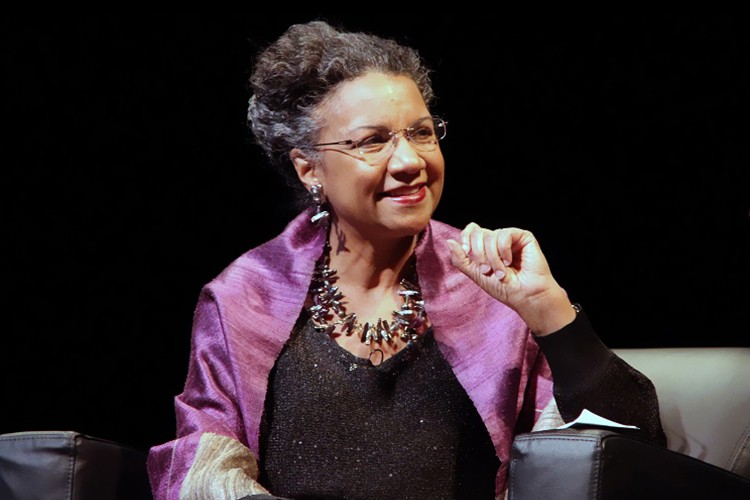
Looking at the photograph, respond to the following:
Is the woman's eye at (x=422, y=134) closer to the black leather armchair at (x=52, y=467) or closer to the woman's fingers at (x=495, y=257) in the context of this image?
the woman's fingers at (x=495, y=257)

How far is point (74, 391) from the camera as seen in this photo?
2.92m

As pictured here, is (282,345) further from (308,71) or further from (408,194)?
(308,71)

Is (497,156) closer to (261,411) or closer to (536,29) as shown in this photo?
(536,29)

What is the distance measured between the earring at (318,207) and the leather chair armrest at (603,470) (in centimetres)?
74

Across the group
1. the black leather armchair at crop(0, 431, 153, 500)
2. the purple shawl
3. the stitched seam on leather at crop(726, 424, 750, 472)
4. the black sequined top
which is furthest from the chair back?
the black leather armchair at crop(0, 431, 153, 500)

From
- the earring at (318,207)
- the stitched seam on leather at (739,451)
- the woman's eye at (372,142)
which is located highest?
the woman's eye at (372,142)

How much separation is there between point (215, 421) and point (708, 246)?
1.25 meters

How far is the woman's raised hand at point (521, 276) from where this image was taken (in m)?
1.93

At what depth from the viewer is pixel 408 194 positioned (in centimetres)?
214

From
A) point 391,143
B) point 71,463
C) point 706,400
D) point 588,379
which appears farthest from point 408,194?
point 71,463

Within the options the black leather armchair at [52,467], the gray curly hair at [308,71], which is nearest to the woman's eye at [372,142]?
the gray curly hair at [308,71]

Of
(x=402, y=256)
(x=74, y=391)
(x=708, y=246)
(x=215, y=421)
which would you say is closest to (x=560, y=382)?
(x=402, y=256)

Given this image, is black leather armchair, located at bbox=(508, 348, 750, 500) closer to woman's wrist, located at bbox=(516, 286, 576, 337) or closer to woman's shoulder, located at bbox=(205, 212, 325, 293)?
woman's wrist, located at bbox=(516, 286, 576, 337)

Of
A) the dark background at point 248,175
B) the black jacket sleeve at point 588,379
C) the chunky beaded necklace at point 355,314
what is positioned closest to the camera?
the black jacket sleeve at point 588,379
